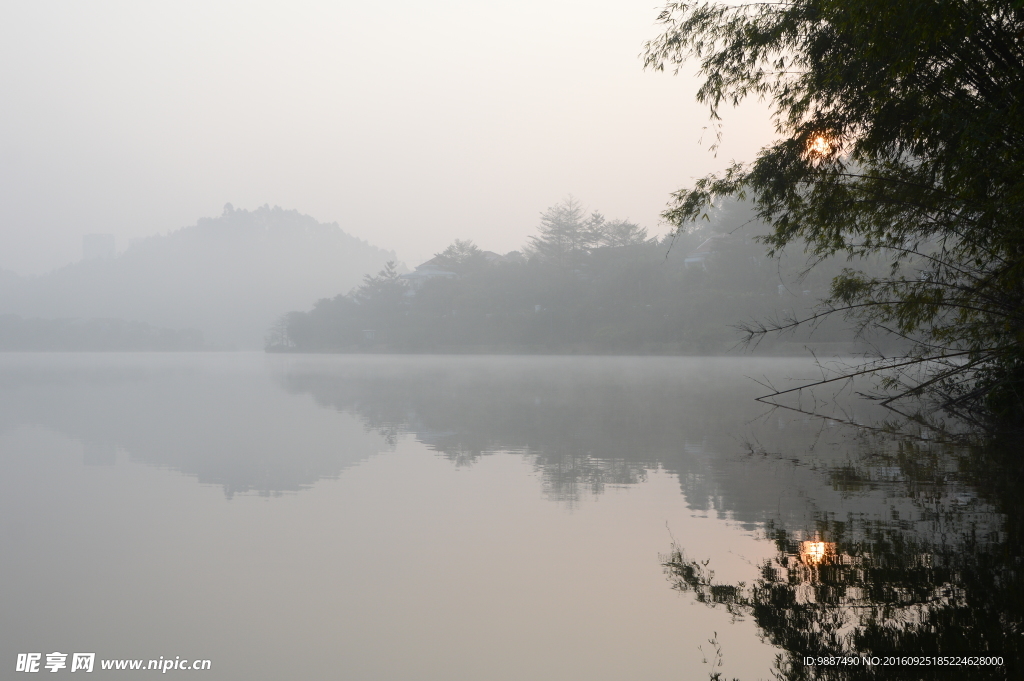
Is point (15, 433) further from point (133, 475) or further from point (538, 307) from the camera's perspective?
point (538, 307)

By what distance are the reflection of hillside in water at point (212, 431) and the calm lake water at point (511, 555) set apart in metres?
0.10

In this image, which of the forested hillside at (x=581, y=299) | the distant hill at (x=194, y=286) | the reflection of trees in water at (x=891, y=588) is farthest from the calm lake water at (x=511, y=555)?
the distant hill at (x=194, y=286)

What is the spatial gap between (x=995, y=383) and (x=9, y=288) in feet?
599

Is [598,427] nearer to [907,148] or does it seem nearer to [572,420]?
[572,420]

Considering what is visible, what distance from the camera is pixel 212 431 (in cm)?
1304

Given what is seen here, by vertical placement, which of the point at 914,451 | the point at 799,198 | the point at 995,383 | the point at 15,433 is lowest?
the point at 15,433

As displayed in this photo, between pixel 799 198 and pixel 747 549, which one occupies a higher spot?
pixel 799 198

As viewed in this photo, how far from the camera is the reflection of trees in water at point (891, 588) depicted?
367cm

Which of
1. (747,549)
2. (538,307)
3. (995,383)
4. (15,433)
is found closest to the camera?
(747,549)

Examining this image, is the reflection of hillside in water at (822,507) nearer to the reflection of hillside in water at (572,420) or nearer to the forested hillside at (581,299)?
the reflection of hillside in water at (572,420)

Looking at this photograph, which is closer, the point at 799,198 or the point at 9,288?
the point at 799,198

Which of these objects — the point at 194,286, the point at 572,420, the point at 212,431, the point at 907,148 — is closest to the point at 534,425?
the point at 572,420

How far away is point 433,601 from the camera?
4.54 metres

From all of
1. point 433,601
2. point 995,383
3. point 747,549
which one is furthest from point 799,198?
point 433,601
